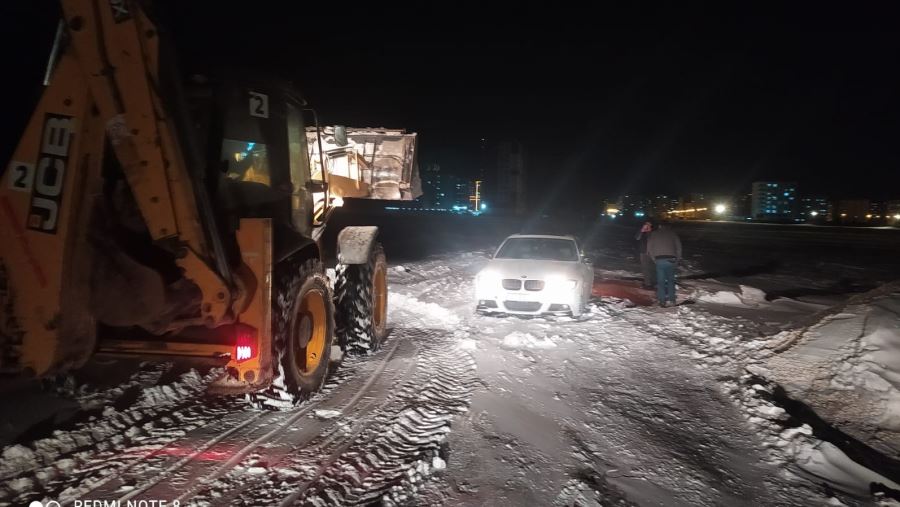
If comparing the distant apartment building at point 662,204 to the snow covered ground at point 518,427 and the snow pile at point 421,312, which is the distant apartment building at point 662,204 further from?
the snow covered ground at point 518,427

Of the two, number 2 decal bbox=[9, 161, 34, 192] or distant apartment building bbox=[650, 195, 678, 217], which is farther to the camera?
distant apartment building bbox=[650, 195, 678, 217]

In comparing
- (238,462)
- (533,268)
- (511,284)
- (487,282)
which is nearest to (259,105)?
(238,462)

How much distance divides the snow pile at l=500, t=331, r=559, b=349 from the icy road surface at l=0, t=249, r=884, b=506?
0.28 metres

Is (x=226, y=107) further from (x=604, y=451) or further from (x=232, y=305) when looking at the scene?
(x=604, y=451)

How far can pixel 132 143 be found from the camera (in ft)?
11.0

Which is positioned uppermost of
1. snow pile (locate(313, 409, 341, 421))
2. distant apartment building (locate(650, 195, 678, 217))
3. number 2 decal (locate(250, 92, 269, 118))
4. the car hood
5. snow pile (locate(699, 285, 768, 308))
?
distant apartment building (locate(650, 195, 678, 217))

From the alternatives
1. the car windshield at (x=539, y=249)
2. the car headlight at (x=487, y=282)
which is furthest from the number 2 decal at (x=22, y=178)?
the car windshield at (x=539, y=249)

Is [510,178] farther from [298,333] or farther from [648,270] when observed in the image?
[298,333]

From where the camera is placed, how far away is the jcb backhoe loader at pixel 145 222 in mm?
3117

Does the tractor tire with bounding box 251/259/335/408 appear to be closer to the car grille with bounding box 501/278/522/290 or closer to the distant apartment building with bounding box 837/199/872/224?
the car grille with bounding box 501/278/522/290

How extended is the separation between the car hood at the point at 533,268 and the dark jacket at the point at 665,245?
2030 millimetres

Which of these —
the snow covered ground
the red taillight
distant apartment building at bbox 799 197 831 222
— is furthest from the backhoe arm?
distant apartment building at bbox 799 197 831 222

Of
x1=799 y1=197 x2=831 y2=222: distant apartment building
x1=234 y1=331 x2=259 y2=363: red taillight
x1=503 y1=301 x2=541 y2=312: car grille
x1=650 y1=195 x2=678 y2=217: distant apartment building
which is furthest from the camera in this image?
x1=799 y1=197 x2=831 y2=222: distant apartment building

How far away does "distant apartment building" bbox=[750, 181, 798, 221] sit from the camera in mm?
123625
